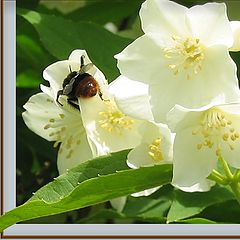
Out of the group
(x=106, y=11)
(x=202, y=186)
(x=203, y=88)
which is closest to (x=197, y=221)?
(x=202, y=186)

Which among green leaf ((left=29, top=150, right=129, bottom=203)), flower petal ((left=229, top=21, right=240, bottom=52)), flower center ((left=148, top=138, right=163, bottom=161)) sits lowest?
green leaf ((left=29, top=150, right=129, bottom=203))

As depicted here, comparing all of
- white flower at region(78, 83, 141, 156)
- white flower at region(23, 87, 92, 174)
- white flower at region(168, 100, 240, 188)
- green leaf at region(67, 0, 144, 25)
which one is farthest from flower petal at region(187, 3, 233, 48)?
green leaf at region(67, 0, 144, 25)

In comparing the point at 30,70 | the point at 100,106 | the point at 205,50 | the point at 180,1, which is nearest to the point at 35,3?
the point at 30,70

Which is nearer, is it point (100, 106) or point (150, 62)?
point (150, 62)

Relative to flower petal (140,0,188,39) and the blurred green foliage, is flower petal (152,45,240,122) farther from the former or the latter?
the blurred green foliage

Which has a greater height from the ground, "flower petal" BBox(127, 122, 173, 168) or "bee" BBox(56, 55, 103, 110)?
"bee" BBox(56, 55, 103, 110)

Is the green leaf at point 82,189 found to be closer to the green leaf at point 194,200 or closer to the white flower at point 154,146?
the white flower at point 154,146

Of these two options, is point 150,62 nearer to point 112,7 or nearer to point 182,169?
point 182,169

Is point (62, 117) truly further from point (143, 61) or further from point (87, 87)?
point (143, 61)
